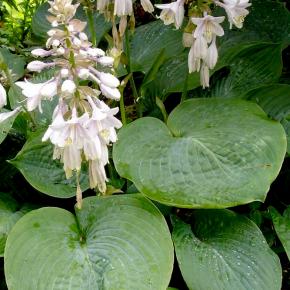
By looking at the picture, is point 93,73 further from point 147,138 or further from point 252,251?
point 252,251

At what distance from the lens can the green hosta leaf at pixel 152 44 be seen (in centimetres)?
311

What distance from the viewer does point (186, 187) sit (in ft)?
6.77

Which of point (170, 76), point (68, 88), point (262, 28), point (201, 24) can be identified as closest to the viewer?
point (68, 88)

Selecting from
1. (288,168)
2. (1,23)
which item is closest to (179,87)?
(288,168)

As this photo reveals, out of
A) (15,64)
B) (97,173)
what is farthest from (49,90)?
(15,64)

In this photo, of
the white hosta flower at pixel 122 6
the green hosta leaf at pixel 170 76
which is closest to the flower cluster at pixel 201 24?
the white hosta flower at pixel 122 6

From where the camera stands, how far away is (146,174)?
2.15 metres

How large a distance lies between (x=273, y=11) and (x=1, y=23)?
110 inches

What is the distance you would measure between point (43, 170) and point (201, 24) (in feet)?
3.02

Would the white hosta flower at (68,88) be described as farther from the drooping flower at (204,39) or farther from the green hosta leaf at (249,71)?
the green hosta leaf at (249,71)

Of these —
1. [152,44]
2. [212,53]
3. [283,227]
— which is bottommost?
[283,227]

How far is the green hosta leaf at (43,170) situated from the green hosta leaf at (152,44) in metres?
0.84

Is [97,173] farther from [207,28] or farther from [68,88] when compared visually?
[207,28]

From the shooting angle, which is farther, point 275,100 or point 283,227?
point 275,100
